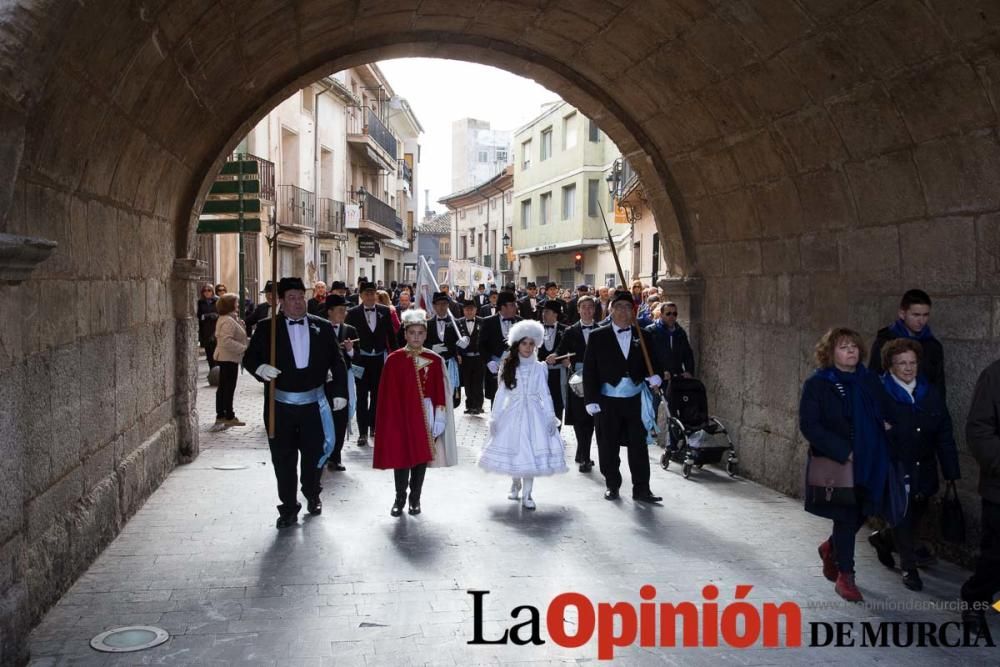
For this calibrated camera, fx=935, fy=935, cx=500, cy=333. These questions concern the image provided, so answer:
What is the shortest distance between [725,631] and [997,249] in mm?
2803

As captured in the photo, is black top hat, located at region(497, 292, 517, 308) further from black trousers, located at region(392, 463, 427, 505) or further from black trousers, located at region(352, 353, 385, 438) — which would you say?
black trousers, located at region(392, 463, 427, 505)

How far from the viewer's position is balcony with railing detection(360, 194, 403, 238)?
34188 mm

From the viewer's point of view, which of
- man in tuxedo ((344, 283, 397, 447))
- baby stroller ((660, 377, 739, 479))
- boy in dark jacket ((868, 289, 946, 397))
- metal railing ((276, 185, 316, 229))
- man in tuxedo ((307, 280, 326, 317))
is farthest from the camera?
metal railing ((276, 185, 316, 229))

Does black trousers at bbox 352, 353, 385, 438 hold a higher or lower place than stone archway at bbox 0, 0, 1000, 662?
lower

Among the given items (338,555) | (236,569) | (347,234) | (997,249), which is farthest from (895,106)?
(347,234)

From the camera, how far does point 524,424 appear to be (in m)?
7.47

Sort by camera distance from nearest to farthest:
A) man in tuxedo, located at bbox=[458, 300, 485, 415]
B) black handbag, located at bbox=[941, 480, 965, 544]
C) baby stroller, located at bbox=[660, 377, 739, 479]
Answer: black handbag, located at bbox=[941, 480, 965, 544], baby stroller, located at bbox=[660, 377, 739, 479], man in tuxedo, located at bbox=[458, 300, 485, 415]

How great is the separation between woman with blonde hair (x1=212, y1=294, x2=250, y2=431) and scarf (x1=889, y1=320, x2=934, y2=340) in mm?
7418

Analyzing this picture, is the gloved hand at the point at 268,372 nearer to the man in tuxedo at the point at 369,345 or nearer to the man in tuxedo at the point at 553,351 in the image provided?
the man in tuxedo at the point at 553,351

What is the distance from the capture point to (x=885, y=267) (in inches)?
261

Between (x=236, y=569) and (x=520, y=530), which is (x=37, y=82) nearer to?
(x=236, y=569)

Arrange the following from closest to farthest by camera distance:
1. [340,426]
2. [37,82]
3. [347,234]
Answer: [37,82], [340,426], [347,234]

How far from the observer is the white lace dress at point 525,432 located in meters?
7.37

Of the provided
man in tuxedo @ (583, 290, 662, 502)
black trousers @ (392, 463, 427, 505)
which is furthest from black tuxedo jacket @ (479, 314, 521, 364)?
black trousers @ (392, 463, 427, 505)
